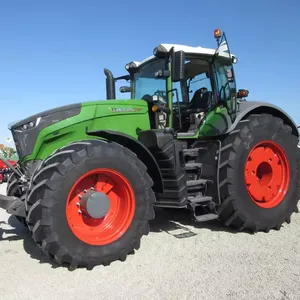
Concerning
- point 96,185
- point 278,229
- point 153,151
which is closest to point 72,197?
point 96,185

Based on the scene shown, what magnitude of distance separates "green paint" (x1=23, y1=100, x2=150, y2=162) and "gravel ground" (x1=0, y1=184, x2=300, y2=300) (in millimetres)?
1250

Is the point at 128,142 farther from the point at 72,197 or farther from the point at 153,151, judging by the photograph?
the point at 72,197

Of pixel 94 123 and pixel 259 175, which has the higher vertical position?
pixel 94 123

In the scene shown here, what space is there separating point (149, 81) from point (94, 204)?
2278mm

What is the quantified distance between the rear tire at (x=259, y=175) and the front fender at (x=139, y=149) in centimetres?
85

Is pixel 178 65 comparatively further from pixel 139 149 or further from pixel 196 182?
pixel 196 182

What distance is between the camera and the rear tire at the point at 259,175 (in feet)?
15.5

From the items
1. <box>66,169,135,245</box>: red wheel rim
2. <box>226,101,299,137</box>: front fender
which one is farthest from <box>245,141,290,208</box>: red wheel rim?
<box>66,169,135,245</box>: red wheel rim

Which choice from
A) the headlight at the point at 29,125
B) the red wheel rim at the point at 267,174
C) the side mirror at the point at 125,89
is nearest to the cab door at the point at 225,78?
the red wheel rim at the point at 267,174

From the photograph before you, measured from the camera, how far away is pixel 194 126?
514 centimetres

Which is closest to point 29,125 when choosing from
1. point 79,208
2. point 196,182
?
point 79,208

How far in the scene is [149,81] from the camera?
5328 millimetres

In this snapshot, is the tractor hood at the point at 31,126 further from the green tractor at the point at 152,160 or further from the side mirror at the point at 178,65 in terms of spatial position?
the side mirror at the point at 178,65

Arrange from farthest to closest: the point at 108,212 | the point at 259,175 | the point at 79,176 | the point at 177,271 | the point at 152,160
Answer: the point at 259,175 → the point at 152,160 → the point at 108,212 → the point at 79,176 → the point at 177,271
